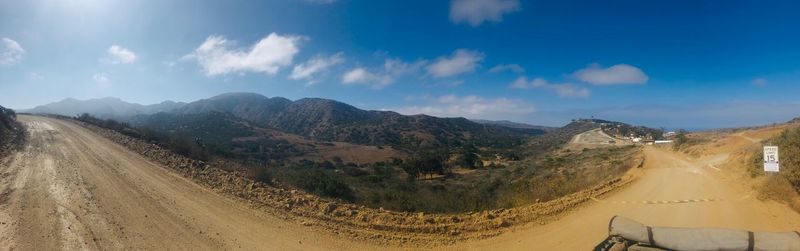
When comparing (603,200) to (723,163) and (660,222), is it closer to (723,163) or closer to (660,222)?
(660,222)

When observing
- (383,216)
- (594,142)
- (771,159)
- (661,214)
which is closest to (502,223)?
(383,216)

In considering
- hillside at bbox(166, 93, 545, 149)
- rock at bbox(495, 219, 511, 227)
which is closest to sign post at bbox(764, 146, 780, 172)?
rock at bbox(495, 219, 511, 227)

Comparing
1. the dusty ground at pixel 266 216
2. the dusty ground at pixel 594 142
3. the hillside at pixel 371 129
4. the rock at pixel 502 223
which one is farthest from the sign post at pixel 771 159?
the hillside at pixel 371 129

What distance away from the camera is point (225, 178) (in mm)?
14219

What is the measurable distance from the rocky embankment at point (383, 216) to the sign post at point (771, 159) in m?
6.01

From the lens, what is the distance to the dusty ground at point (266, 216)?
886cm

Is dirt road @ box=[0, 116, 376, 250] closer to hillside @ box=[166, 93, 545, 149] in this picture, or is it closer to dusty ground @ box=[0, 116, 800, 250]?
dusty ground @ box=[0, 116, 800, 250]

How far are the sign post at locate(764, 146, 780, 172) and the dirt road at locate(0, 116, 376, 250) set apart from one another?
1477 centimetres

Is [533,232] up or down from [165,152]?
down

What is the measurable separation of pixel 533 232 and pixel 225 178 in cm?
1064

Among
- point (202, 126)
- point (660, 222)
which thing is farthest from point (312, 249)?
point (202, 126)

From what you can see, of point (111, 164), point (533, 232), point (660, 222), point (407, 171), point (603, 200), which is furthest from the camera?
point (407, 171)

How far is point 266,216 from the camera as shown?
10.5 metres

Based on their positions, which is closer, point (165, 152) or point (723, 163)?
point (165, 152)
